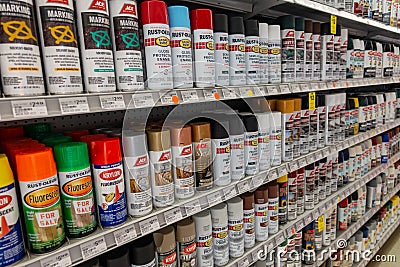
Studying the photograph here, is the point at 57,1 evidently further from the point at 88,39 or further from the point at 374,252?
the point at 374,252

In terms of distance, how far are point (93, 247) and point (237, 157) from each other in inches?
22.9

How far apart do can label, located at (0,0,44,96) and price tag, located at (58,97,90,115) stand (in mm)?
57

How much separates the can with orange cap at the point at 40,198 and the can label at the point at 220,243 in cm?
57

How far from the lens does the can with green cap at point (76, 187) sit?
0.67 metres

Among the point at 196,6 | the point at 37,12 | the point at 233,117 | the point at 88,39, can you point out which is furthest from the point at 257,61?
the point at 37,12

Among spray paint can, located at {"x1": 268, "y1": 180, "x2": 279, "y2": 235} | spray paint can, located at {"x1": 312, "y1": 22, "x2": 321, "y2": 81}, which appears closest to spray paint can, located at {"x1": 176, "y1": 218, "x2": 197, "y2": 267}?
spray paint can, located at {"x1": 268, "y1": 180, "x2": 279, "y2": 235}

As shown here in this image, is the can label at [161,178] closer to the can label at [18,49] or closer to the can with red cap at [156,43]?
the can with red cap at [156,43]

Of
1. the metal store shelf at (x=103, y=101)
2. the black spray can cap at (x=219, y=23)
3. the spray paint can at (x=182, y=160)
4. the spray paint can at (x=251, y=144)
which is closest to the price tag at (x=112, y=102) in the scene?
the metal store shelf at (x=103, y=101)

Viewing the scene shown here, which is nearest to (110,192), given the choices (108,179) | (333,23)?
(108,179)

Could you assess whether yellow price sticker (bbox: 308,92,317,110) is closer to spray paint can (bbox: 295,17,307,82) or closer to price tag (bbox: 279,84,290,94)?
spray paint can (bbox: 295,17,307,82)

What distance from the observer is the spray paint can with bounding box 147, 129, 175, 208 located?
828 mm

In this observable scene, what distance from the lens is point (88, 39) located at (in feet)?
2.17

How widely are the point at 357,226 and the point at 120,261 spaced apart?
5.58 feet

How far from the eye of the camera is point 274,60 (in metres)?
1.14
